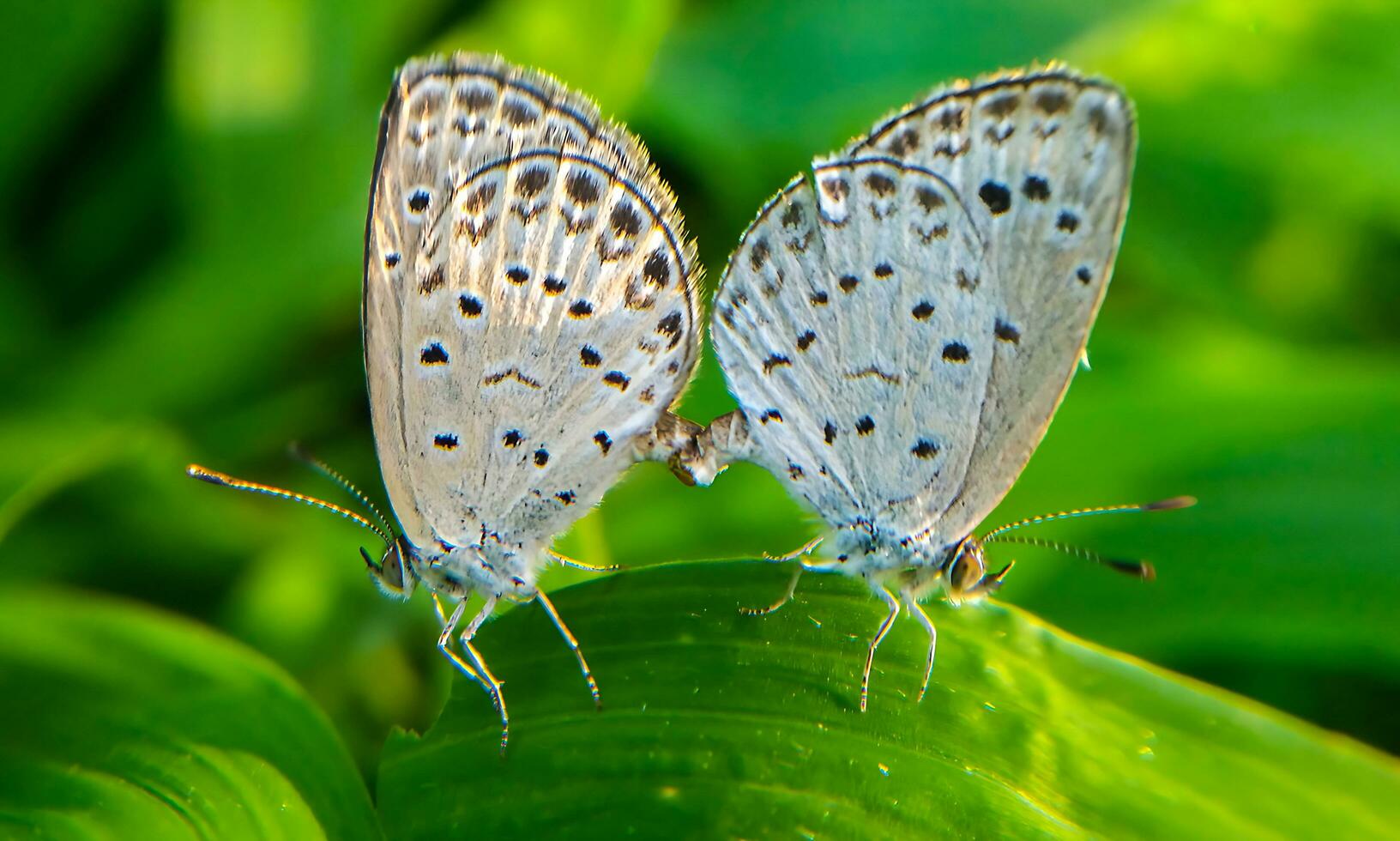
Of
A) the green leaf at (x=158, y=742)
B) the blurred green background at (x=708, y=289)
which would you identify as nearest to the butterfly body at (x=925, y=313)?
A: the blurred green background at (x=708, y=289)

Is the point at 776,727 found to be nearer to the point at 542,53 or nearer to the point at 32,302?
the point at 542,53

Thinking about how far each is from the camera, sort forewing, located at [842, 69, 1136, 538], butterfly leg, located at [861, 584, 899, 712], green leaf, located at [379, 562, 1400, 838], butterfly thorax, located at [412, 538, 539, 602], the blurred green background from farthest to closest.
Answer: the blurred green background
butterfly thorax, located at [412, 538, 539, 602]
forewing, located at [842, 69, 1136, 538]
butterfly leg, located at [861, 584, 899, 712]
green leaf, located at [379, 562, 1400, 838]

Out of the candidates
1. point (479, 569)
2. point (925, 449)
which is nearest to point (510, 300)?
point (479, 569)

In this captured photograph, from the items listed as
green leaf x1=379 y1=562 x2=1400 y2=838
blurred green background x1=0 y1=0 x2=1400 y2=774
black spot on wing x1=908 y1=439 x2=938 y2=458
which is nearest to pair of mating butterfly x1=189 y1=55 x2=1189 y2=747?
black spot on wing x1=908 y1=439 x2=938 y2=458

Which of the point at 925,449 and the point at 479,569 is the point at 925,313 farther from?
the point at 479,569

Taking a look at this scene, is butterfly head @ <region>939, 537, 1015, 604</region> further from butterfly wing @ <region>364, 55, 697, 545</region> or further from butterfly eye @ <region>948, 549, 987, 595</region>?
butterfly wing @ <region>364, 55, 697, 545</region>

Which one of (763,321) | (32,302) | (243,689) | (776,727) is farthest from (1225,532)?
(32,302)
